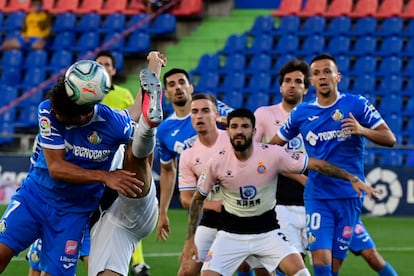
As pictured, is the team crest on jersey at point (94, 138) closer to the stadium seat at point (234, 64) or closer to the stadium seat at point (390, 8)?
the stadium seat at point (234, 64)

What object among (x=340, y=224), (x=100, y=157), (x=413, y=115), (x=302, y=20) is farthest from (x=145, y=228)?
(x=302, y=20)

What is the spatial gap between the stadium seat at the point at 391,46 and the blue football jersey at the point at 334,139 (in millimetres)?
13548

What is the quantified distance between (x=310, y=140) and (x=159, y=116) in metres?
3.22

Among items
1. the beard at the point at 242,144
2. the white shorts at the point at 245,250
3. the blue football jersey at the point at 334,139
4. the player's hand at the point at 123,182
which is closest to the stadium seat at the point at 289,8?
the blue football jersey at the point at 334,139

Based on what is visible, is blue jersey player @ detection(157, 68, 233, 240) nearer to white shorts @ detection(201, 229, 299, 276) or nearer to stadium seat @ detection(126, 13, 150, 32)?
white shorts @ detection(201, 229, 299, 276)

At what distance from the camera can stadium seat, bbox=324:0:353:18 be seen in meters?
24.6

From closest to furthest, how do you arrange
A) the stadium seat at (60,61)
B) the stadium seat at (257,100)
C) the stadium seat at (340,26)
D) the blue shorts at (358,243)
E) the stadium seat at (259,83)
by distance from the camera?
1. the blue shorts at (358,243)
2. the stadium seat at (257,100)
3. the stadium seat at (259,83)
4. the stadium seat at (340,26)
5. the stadium seat at (60,61)

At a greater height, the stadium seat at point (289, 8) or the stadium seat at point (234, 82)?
the stadium seat at point (289, 8)

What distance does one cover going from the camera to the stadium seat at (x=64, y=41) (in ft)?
87.4

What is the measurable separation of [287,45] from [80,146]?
1671 centimetres

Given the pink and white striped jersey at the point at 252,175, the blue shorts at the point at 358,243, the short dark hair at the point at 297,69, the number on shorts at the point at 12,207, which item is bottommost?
the blue shorts at the point at 358,243

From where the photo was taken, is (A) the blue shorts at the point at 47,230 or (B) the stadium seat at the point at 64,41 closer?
(A) the blue shorts at the point at 47,230

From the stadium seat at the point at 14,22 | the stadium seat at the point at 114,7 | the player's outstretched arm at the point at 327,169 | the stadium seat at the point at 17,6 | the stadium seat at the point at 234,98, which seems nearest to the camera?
the player's outstretched arm at the point at 327,169

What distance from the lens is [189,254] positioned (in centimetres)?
917
